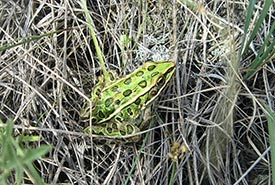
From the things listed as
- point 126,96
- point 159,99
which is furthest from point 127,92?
point 159,99

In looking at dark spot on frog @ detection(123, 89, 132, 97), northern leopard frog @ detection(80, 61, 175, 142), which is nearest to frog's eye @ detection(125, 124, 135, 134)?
northern leopard frog @ detection(80, 61, 175, 142)

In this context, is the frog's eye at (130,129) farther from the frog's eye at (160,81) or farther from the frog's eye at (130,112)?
the frog's eye at (160,81)

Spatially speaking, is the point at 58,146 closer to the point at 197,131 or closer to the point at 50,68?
the point at 50,68

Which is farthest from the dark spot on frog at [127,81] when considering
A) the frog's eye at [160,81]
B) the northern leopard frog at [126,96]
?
the frog's eye at [160,81]

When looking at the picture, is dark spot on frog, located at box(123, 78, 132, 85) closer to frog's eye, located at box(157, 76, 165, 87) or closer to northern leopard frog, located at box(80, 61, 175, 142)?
northern leopard frog, located at box(80, 61, 175, 142)

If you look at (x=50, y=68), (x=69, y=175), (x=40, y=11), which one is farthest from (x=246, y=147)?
(x=40, y=11)
